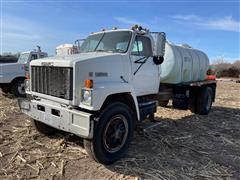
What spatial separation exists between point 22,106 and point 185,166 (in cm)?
363

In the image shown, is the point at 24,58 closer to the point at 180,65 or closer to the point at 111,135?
the point at 180,65

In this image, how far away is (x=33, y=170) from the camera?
498 cm

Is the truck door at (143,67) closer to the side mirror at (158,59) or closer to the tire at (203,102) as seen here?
the side mirror at (158,59)

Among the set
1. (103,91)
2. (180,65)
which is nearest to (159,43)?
(103,91)

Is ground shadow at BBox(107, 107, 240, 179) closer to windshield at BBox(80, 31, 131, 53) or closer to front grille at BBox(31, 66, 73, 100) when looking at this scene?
front grille at BBox(31, 66, 73, 100)

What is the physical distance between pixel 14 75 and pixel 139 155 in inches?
354

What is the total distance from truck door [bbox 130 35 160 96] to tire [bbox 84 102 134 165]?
992mm

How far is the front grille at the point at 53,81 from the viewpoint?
16.7 feet

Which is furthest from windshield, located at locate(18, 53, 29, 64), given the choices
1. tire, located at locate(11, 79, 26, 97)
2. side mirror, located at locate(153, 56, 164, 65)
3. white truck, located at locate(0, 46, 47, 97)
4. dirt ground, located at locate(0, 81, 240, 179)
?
side mirror, located at locate(153, 56, 164, 65)

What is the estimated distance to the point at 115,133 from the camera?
18.0ft

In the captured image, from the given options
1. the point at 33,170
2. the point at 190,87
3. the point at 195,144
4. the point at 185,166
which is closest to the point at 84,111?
the point at 33,170

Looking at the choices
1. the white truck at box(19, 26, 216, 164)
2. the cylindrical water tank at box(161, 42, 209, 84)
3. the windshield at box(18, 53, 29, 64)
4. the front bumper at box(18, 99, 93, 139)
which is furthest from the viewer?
the windshield at box(18, 53, 29, 64)

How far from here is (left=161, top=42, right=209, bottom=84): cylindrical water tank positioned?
8945 millimetres

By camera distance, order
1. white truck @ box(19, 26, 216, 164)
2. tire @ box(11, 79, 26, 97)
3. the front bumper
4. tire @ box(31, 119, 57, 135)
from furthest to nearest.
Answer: tire @ box(11, 79, 26, 97) < tire @ box(31, 119, 57, 135) < white truck @ box(19, 26, 216, 164) < the front bumper
